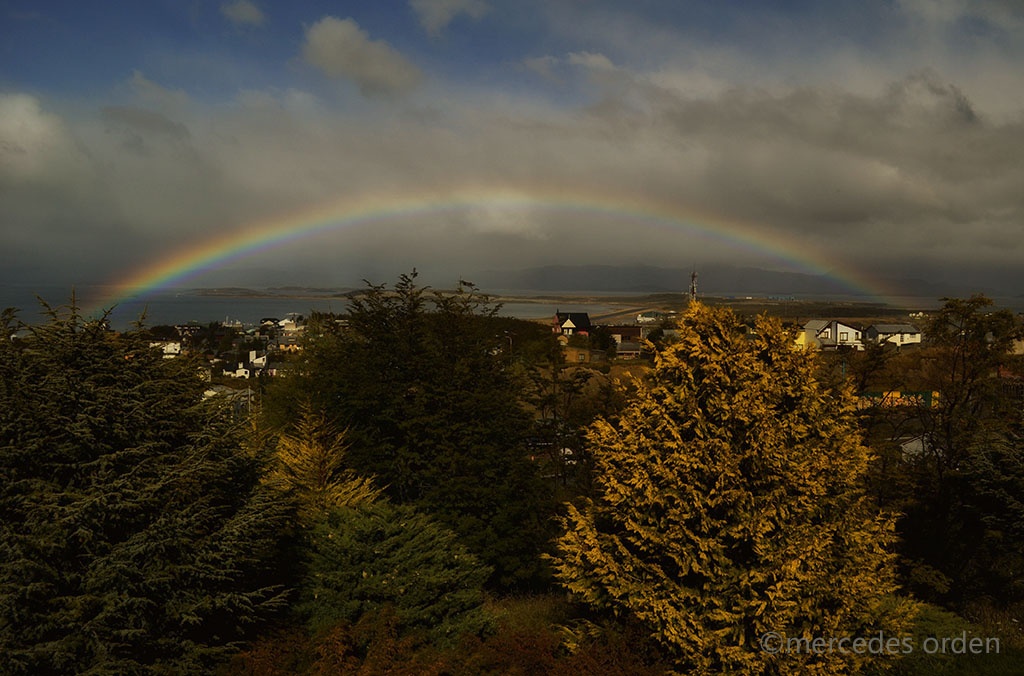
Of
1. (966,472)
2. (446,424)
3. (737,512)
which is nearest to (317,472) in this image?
(446,424)

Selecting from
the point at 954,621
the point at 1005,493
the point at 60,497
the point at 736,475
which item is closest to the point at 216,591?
the point at 60,497

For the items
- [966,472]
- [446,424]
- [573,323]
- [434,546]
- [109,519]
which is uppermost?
[573,323]

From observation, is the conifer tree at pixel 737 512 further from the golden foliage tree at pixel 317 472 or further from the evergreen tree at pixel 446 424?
the evergreen tree at pixel 446 424

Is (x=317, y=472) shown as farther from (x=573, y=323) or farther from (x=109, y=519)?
(x=573, y=323)

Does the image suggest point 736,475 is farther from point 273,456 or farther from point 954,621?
point 273,456

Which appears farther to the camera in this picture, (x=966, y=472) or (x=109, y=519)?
(x=966, y=472)

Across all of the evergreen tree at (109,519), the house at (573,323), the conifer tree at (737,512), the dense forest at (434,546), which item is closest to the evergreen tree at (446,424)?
the dense forest at (434,546)

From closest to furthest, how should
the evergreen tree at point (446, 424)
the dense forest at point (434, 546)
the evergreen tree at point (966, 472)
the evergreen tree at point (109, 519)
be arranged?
the evergreen tree at point (109, 519) < the dense forest at point (434, 546) < the evergreen tree at point (966, 472) < the evergreen tree at point (446, 424)

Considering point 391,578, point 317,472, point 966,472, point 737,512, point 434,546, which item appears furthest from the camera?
point 317,472
